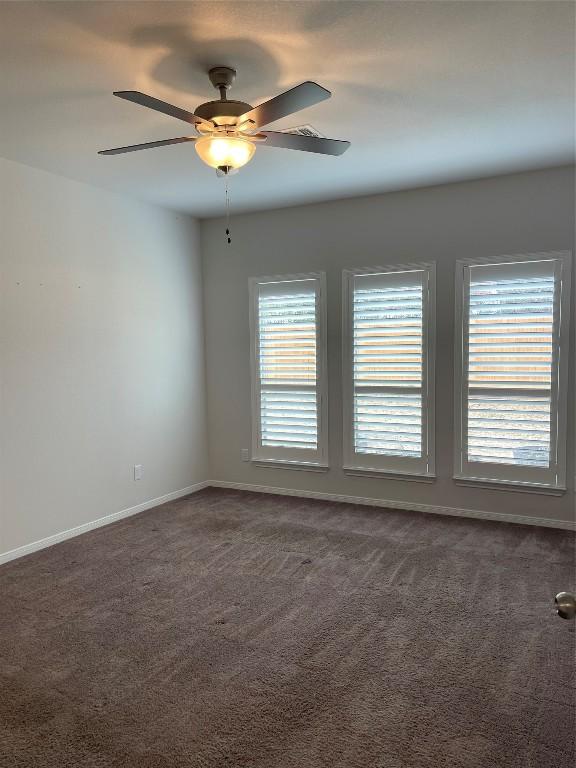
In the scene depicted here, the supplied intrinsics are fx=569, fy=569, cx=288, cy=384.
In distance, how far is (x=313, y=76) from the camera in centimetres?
272

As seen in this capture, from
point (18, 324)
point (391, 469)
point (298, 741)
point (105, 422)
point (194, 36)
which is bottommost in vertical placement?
point (298, 741)

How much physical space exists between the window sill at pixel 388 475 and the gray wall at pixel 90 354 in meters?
1.61

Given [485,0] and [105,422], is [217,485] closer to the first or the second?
[105,422]

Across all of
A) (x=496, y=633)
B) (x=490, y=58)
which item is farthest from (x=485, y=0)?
(x=496, y=633)

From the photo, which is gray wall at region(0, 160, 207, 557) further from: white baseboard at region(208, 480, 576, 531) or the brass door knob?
the brass door knob

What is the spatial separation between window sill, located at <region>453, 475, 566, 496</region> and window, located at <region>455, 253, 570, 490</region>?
0.01 m

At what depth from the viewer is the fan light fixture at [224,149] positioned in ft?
8.34

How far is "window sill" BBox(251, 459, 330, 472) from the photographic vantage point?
5.26m

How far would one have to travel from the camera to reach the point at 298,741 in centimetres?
208

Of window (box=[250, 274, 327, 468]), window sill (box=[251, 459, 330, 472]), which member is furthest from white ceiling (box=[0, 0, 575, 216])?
window sill (box=[251, 459, 330, 472])

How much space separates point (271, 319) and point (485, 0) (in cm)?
348

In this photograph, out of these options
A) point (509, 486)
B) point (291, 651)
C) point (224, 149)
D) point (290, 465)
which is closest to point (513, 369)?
point (509, 486)

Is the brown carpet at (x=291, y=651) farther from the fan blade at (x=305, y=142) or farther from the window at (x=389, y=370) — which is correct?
the fan blade at (x=305, y=142)

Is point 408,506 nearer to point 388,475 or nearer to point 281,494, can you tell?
point 388,475
